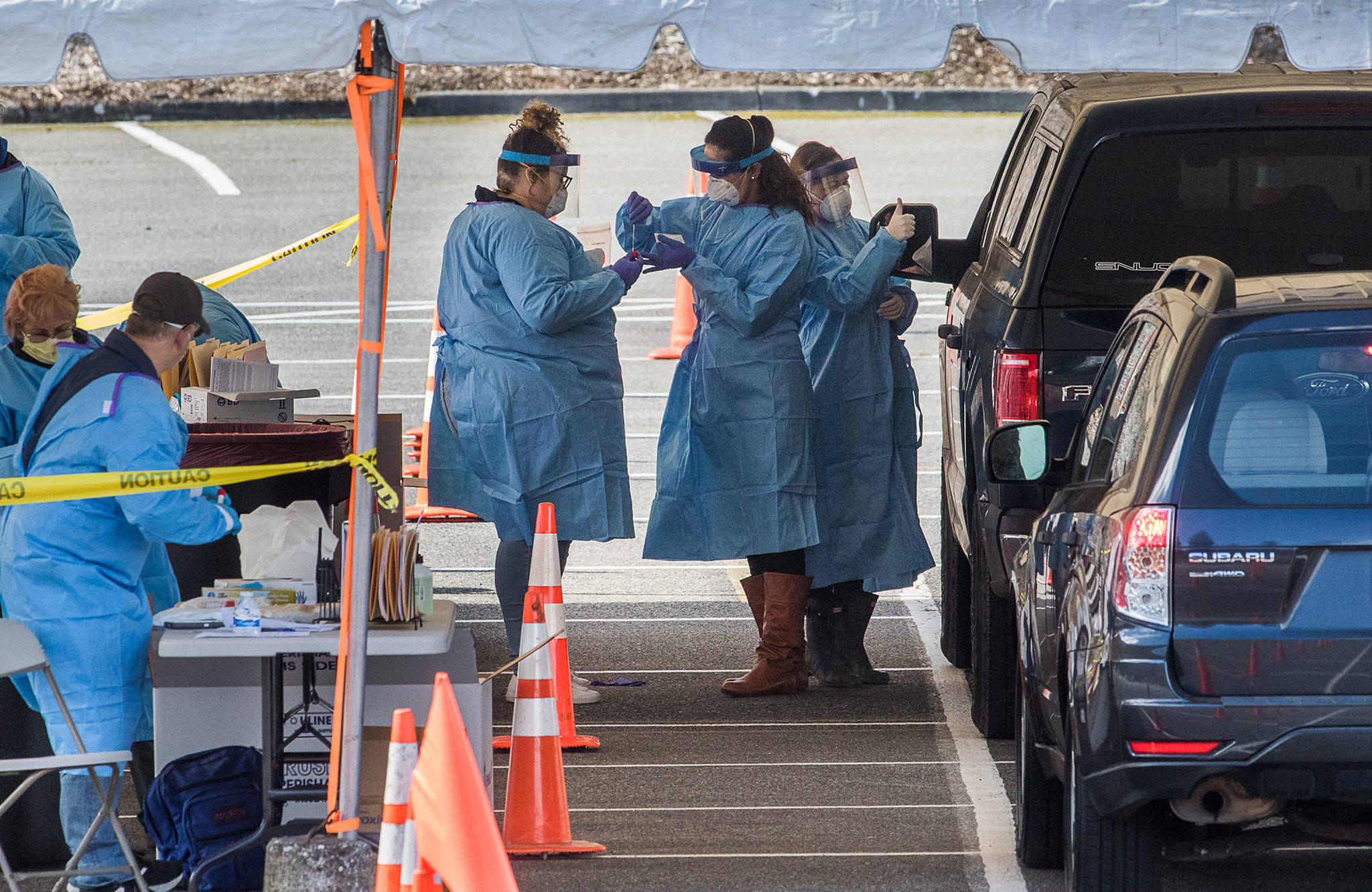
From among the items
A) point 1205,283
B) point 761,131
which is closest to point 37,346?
point 761,131

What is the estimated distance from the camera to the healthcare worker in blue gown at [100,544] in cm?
516

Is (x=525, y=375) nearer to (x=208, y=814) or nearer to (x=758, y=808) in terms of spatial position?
(x=758, y=808)

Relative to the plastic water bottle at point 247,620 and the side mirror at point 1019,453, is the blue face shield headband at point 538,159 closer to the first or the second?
the side mirror at point 1019,453

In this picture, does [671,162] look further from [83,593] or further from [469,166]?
[83,593]

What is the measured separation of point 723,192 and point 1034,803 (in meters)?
3.21

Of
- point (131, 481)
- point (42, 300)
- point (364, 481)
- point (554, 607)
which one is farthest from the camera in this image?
point (554, 607)

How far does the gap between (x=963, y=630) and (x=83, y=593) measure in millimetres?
4118

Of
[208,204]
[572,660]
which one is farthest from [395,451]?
[208,204]

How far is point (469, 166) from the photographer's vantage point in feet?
78.4

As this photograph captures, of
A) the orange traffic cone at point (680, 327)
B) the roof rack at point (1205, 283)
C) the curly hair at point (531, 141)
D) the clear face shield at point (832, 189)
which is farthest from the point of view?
the orange traffic cone at point (680, 327)

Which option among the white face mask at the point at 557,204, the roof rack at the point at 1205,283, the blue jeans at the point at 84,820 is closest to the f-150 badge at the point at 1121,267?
the roof rack at the point at 1205,283

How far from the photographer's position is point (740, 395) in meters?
7.65

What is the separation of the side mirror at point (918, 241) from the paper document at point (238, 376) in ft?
8.30

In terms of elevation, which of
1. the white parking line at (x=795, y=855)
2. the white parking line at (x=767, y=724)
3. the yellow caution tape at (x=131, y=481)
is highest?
the yellow caution tape at (x=131, y=481)
